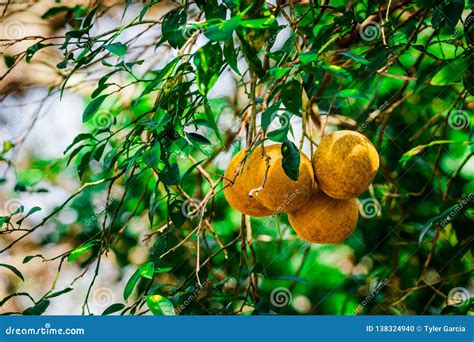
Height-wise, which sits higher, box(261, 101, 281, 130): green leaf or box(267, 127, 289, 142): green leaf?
box(261, 101, 281, 130): green leaf

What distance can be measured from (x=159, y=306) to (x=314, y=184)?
0.96 feet

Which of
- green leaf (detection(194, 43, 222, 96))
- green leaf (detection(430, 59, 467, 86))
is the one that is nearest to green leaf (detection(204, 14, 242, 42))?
green leaf (detection(194, 43, 222, 96))

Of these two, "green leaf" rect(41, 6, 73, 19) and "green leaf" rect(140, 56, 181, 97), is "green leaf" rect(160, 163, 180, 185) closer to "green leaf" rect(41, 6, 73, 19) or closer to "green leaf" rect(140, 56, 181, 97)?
"green leaf" rect(140, 56, 181, 97)

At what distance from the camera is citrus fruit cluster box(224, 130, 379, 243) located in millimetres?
904

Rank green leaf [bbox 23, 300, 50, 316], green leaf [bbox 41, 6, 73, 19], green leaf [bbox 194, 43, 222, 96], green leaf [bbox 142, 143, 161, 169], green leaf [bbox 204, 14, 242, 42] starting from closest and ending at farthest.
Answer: green leaf [bbox 204, 14, 242, 42] < green leaf [bbox 194, 43, 222, 96] < green leaf [bbox 142, 143, 161, 169] < green leaf [bbox 23, 300, 50, 316] < green leaf [bbox 41, 6, 73, 19]

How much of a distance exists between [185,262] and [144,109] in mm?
427

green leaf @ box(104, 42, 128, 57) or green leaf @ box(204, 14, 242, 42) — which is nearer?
green leaf @ box(204, 14, 242, 42)

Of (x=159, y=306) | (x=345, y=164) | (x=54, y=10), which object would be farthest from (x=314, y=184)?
(x=54, y=10)

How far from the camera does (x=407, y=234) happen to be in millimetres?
1587

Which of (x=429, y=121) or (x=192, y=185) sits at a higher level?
(x=429, y=121)

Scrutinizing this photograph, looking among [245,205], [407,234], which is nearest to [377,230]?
[407,234]

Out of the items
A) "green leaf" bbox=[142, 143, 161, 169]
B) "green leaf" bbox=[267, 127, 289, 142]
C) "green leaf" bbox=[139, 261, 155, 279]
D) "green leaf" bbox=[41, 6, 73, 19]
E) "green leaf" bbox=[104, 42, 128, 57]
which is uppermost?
"green leaf" bbox=[104, 42, 128, 57]

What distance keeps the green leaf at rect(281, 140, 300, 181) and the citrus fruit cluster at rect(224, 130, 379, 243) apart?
0.04m

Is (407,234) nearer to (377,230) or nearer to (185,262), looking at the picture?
(377,230)
